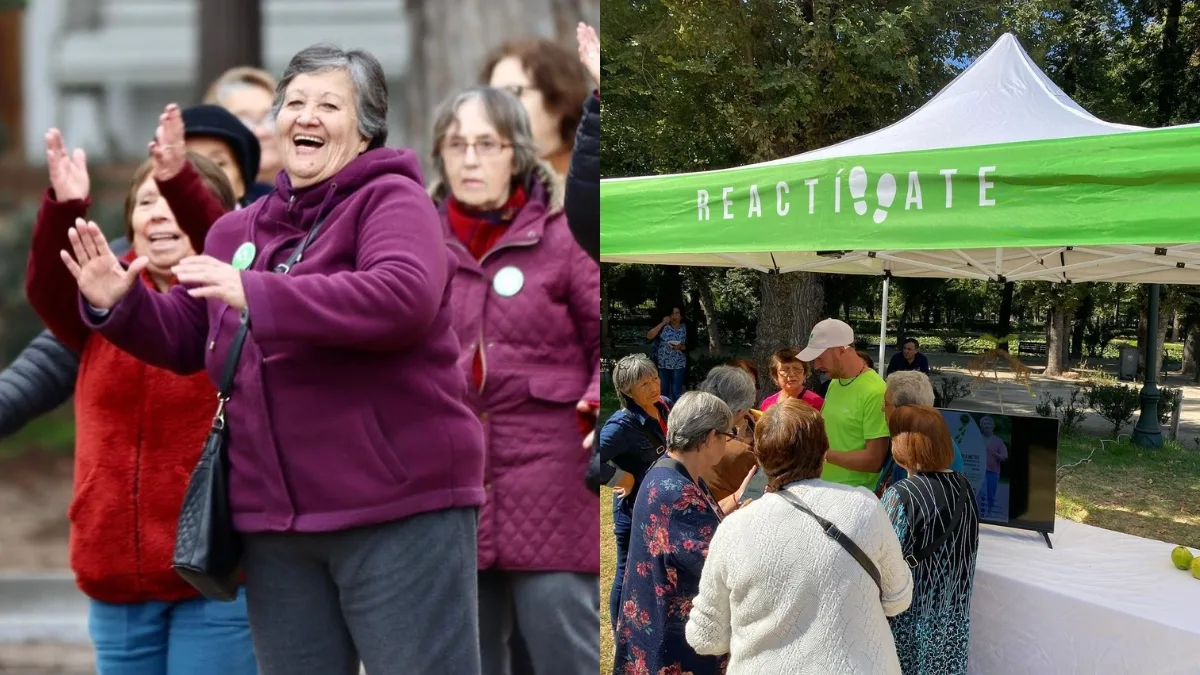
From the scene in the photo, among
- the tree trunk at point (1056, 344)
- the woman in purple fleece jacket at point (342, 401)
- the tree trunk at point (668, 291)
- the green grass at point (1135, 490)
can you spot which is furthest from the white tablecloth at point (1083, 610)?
the tree trunk at point (1056, 344)

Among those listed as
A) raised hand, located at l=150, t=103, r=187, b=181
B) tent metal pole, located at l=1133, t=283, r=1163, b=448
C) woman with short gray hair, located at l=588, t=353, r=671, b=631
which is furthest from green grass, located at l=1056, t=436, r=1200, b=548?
raised hand, located at l=150, t=103, r=187, b=181

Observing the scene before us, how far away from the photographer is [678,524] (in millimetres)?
2102

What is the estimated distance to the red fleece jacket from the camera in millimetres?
1143

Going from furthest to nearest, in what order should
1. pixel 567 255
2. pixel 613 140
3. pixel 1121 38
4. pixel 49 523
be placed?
pixel 1121 38, pixel 613 140, pixel 49 523, pixel 567 255

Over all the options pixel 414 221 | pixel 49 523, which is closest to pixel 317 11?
pixel 414 221

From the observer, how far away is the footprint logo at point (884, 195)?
255cm

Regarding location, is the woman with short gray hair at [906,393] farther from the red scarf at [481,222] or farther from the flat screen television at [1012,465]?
the red scarf at [481,222]

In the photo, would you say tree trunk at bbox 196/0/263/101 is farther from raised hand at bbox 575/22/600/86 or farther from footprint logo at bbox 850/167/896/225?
footprint logo at bbox 850/167/896/225

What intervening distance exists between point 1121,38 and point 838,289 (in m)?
6.23

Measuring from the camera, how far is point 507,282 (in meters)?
1.07

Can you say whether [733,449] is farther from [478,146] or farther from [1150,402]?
[1150,402]

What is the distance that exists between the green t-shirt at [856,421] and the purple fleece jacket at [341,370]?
8.48 feet

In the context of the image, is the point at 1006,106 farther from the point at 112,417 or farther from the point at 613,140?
the point at 613,140

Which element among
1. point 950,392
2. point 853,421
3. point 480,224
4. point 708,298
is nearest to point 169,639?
point 480,224
